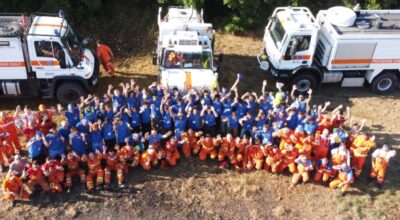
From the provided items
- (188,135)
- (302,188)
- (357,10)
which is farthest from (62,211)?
(357,10)

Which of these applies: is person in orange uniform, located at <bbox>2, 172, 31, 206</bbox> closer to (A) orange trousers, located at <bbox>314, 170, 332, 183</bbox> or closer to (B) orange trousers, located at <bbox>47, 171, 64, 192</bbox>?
(B) orange trousers, located at <bbox>47, 171, 64, 192</bbox>

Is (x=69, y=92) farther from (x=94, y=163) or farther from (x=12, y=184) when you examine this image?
(x=12, y=184)

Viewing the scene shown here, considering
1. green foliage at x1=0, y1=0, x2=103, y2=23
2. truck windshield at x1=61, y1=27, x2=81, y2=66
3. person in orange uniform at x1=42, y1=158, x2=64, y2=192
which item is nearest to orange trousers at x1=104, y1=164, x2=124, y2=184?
person in orange uniform at x1=42, y1=158, x2=64, y2=192

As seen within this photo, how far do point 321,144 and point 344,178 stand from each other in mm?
1069

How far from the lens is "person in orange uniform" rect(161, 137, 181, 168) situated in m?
12.0

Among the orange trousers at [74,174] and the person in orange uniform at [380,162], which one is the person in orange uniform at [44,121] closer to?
the orange trousers at [74,174]

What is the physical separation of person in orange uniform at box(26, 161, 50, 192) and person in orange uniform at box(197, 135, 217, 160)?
4.17 m

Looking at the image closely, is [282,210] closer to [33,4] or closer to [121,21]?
[121,21]

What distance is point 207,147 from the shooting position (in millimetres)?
12188

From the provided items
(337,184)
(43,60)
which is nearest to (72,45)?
(43,60)

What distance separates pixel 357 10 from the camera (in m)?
15.2

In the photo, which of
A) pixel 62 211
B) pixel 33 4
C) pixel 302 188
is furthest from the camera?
pixel 33 4

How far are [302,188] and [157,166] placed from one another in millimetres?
4033

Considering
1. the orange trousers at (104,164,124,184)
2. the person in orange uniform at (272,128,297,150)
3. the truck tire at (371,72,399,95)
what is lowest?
the orange trousers at (104,164,124,184)
